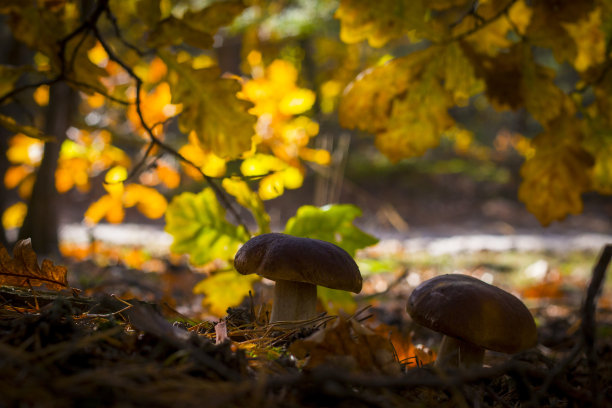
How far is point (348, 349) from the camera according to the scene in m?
0.90

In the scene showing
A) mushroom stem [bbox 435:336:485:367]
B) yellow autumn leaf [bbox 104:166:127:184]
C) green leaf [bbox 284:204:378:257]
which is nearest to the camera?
mushroom stem [bbox 435:336:485:367]

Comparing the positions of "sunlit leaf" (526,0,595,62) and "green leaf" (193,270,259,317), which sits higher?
"sunlit leaf" (526,0,595,62)

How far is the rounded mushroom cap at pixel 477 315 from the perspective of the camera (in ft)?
3.47

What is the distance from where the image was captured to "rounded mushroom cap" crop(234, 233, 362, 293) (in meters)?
1.09

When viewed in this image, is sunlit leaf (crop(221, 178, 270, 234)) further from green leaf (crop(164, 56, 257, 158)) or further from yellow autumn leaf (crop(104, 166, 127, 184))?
yellow autumn leaf (crop(104, 166, 127, 184))

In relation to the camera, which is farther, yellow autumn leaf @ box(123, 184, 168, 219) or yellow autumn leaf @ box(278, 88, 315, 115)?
yellow autumn leaf @ box(123, 184, 168, 219)

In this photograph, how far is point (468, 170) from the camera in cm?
1451

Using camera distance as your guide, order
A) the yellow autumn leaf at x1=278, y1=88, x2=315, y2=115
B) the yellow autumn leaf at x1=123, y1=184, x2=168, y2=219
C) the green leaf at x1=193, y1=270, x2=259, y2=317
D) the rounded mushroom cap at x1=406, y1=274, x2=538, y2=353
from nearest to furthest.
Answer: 1. the rounded mushroom cap at x1=406, y1=274, x2=538, y2=353
2. the green leaf at x1=193, y1=270, x2=259, y2=317
3. the yellow autumn leaf at x1=278, y1=88, x2=315, y2=115
4. the yellow autumn leaf at x1=123, y1=184, x2=168, y2=219

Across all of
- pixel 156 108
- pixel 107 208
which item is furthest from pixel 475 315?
pixel 107 208

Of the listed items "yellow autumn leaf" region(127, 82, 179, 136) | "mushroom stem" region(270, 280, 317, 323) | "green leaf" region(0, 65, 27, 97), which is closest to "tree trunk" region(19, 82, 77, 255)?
"yellow autumn leaf" region(127, 82, 179, 136)

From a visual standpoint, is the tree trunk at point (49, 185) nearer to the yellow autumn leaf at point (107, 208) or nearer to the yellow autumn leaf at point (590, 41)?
the yellow autumn leaf at point (107, 208)

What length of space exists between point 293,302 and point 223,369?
49 cm

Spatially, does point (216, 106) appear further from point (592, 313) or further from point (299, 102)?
point (299, 102)

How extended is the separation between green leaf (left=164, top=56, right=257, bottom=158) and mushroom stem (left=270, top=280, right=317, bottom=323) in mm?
482
